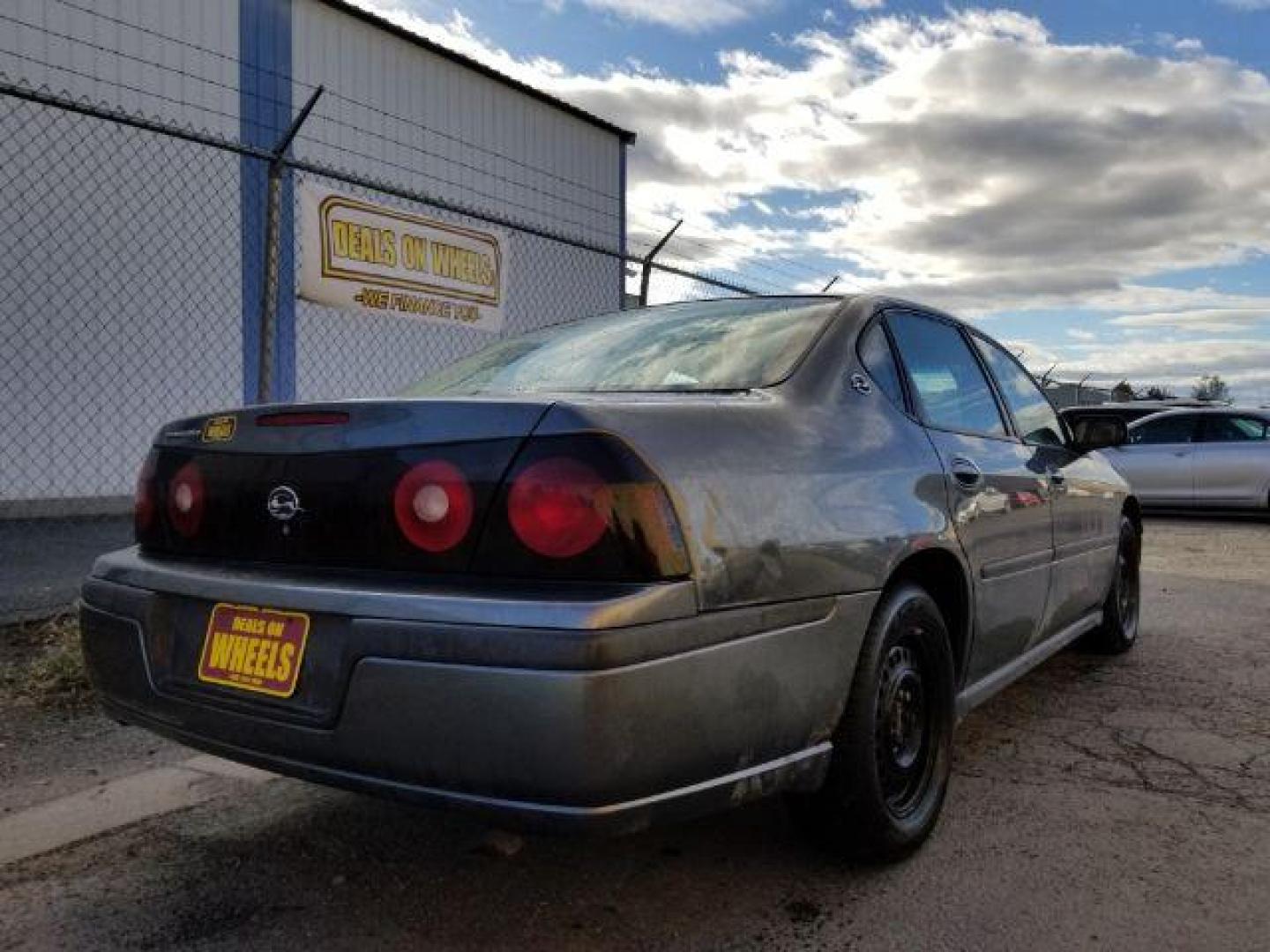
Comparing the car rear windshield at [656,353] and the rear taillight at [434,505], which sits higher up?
the car rear windshield at [656,353]

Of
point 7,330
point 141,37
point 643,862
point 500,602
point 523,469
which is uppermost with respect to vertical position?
point 141,37

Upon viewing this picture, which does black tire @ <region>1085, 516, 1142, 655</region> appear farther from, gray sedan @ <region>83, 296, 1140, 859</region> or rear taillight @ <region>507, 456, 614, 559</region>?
rear taillight @ <region>507, 456, 614, 559</region>

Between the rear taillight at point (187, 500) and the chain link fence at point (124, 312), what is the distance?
416cm

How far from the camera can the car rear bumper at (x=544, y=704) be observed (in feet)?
5.93

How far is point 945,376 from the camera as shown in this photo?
336cm

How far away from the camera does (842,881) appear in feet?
8.21

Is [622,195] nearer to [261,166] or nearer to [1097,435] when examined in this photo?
[261,166]

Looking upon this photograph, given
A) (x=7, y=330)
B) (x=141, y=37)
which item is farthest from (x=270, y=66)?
(x=7, y=330)

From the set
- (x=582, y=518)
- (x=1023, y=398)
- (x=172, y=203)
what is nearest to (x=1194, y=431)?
(x=1023, y=398)

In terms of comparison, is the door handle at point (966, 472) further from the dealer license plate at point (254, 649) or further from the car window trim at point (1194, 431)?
the car window trim at point (1194, 431)

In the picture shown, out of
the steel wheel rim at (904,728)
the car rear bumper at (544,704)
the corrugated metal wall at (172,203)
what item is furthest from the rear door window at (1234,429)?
the car rear bumper at (544,704)

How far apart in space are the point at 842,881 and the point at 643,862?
1.63 feet

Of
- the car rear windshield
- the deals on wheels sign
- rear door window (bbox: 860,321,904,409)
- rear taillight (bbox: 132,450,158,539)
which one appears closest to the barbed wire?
the deals on wheels sign

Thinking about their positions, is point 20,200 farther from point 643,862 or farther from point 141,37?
point 643,862
